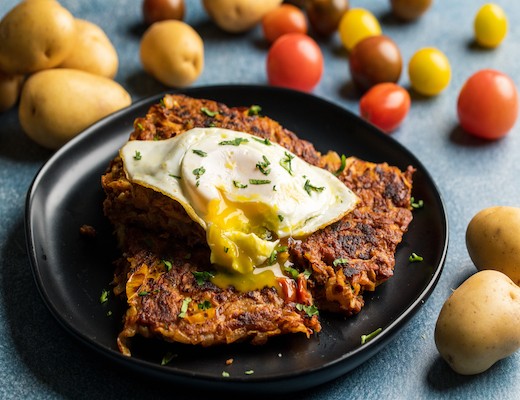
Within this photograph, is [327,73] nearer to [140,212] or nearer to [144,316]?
[140,212]

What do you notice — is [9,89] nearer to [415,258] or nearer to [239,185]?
[239,185]

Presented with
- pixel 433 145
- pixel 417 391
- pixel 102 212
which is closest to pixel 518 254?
pixel 417 391

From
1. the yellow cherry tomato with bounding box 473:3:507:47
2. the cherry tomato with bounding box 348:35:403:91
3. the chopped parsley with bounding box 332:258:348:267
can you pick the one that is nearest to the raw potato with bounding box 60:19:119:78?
the cherry tomato with bounding box 348:35:403:91

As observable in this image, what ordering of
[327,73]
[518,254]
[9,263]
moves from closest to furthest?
1. [518,254]
2. [9,263]
3. [327,73]

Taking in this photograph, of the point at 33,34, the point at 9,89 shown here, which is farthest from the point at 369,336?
the point at 9,89

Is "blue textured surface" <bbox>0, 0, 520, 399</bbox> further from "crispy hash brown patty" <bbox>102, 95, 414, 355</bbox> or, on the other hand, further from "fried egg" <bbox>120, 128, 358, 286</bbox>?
"fried egg" <bbox>120, 128, 358, 286</bbox>

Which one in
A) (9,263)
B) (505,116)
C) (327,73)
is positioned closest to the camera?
(9,263)
